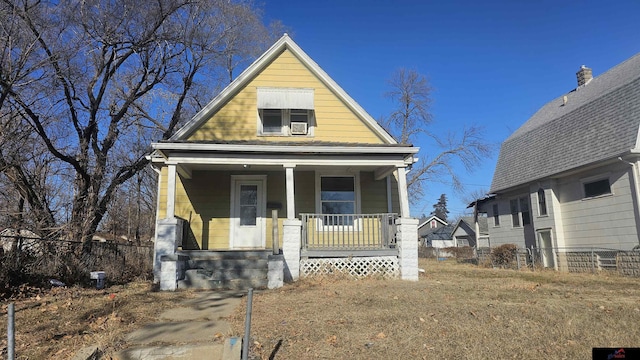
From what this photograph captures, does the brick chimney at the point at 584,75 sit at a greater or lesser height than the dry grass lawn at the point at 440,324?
greater

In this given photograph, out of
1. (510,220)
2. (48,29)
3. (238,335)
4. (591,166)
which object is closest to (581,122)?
(591,166)

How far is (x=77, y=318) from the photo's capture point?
5.69 meters

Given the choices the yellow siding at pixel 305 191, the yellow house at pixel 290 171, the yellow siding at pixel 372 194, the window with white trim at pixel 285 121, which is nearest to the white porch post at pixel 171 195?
the yellow house at pixel 290 171

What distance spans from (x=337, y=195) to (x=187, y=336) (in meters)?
7.88

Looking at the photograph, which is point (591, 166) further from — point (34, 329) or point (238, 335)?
point (34, 329)

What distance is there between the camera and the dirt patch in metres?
4.42

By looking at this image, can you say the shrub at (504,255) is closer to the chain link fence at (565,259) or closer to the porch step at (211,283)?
the chain link fence at (565,259)

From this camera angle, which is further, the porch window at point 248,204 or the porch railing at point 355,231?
the porch window at point 248,204

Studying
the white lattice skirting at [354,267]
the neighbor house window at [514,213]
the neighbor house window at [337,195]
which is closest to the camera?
the white lattice skirting at [354,267]

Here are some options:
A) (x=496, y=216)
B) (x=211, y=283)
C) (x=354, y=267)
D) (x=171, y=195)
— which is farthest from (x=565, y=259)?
(x=171, y=195)

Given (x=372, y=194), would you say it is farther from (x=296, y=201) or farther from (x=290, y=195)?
(x=290, y=195)

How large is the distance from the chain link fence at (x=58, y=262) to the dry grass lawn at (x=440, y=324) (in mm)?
4548

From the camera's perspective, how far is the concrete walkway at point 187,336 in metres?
4.15

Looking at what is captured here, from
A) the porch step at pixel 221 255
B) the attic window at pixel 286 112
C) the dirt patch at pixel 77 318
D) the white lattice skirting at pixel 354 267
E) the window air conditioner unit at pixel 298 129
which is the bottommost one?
the dirt patch at pixel 77 318
